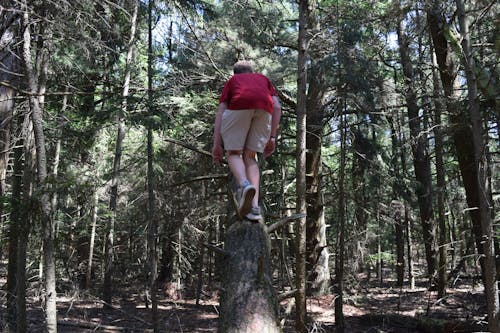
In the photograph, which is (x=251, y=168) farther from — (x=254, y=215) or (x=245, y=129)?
(x=254, y=215)

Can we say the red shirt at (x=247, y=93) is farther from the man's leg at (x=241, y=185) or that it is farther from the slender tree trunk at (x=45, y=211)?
the slender tree trunk at (x=45, y=211)

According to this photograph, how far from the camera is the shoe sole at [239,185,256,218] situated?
3412 millimetres

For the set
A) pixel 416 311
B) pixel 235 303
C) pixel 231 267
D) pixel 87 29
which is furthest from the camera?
pixel 416 311

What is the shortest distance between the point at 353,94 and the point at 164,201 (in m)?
5.36

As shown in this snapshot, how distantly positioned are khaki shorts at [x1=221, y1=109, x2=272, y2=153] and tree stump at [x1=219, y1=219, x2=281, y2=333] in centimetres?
81

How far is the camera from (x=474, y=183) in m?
8.15

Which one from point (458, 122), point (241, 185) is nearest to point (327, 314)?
point (458, 122)

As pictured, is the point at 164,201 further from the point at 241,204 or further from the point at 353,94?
the point at 241,204

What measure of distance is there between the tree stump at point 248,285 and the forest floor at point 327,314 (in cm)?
470

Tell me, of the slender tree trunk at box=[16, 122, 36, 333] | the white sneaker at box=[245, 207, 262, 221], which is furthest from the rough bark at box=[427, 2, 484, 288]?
the slender tree trunk at box=[16, 122, 36, 333]

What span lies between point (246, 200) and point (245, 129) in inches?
30.6

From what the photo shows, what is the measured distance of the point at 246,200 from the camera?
3.50 m

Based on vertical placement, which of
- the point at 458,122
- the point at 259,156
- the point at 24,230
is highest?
the point at 458,122

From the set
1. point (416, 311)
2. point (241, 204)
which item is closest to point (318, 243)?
point (416, 311)
